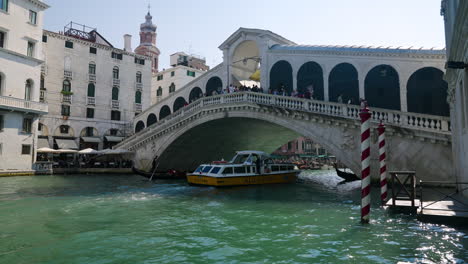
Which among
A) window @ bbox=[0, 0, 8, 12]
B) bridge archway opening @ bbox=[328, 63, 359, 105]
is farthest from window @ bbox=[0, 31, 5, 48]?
bridge archway opening @ bbox=[328, 63, 359, 105]

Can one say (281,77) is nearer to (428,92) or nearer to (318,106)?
(318,106)

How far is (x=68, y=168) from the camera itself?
22891 millimetres

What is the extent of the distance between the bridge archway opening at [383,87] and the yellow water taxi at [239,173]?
5824mm

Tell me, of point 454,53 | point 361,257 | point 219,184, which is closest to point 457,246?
point 361,257

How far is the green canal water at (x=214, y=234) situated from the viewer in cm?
492

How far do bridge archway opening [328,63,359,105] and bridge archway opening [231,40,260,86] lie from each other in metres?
5.79

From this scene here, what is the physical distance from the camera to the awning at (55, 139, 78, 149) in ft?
84.2

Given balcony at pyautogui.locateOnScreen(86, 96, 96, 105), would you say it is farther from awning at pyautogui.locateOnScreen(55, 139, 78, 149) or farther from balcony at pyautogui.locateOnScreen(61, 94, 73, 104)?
awning at pyautogui.locateOnScreen(55, 139, 78, 149)

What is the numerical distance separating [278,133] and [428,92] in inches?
388

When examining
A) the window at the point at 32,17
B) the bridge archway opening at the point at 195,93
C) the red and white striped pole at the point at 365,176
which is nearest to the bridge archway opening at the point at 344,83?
the red and white striped pole at the point at 365,176

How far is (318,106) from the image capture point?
1444cm

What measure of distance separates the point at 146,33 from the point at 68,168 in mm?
43138

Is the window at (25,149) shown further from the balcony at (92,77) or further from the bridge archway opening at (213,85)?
the bridge archway opening at (213,85)

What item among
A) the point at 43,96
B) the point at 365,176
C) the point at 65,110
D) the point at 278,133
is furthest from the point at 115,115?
the point at 365,176
